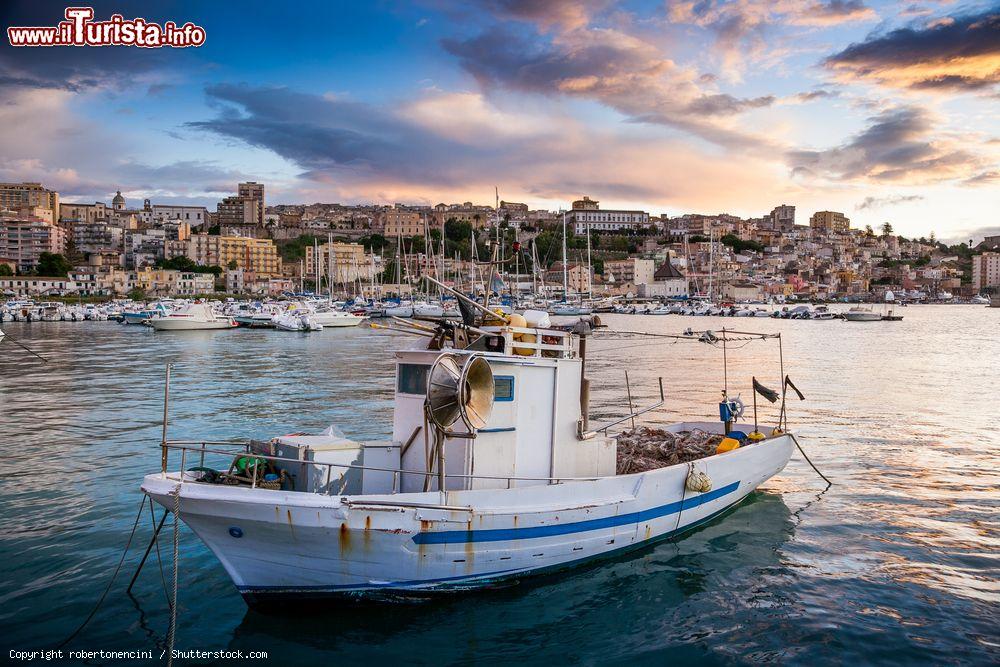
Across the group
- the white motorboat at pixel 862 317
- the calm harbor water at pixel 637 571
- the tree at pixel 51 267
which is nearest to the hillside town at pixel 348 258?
the tree at pixel 51 267

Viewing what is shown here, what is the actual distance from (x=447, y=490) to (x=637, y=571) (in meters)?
2.99

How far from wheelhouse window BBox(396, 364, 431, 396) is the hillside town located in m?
92.6

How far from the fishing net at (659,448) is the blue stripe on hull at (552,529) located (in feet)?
2.22

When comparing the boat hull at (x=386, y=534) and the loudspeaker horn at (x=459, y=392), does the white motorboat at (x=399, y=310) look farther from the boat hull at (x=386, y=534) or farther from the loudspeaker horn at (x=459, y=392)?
the loudspeaker horn at (x=459, y=392)

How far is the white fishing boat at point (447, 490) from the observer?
23.8 ft

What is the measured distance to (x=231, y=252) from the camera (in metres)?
141

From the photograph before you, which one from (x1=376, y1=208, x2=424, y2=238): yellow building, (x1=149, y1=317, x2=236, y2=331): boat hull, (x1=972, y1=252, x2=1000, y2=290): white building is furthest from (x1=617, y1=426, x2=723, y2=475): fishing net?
(x1=972, y1=252, x2=1000, y2=290): white building

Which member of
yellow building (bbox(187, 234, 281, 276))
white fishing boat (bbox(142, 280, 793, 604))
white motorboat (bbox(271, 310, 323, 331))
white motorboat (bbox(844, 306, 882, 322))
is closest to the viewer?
white fishing boat (bbox(142, 280, 793, 604))

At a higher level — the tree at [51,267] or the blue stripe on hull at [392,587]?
the tree at [51,267]

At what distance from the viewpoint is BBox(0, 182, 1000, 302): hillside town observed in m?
118

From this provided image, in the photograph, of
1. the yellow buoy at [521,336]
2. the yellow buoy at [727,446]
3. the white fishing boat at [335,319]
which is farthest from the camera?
the white fishing boat at [335,319]

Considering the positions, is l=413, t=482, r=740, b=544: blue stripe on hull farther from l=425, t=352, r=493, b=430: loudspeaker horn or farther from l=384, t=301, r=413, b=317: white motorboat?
l=384, t=301, r=413, b=317: white motorboat

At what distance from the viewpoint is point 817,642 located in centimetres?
755

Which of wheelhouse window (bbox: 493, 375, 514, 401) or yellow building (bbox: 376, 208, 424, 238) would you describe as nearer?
wheelhouse window (bbox: 493, 375, 514, 401)
